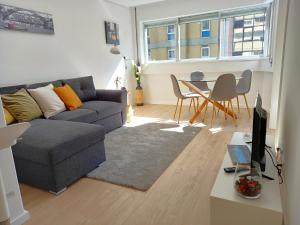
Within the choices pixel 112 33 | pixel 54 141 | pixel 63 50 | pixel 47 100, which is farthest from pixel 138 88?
pixel 54 141

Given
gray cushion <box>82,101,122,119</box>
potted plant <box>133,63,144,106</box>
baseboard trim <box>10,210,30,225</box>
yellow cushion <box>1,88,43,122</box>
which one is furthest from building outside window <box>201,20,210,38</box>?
baseboard trim <box>10,210,30,225</box>

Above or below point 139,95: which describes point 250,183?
above

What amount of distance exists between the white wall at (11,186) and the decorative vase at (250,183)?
5.01 ft

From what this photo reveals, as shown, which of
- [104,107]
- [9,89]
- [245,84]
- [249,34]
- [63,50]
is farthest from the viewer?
[249,34]

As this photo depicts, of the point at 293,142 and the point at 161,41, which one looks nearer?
the point at 293,142

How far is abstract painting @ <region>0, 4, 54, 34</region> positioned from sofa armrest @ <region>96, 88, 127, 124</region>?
125 cm

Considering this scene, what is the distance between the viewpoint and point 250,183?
123 cm

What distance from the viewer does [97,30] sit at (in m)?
4.45

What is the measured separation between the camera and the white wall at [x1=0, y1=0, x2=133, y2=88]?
118 inches

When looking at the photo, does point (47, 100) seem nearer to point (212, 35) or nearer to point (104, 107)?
point (104, 107)

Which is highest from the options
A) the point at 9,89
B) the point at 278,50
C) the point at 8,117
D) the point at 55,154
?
the point at 278,50

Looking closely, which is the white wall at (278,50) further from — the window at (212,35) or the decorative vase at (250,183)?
the decorative vase at (250,183)

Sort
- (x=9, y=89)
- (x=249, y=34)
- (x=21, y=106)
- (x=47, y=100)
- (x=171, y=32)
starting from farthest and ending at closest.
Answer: (x=171, y=32) < (x=249, y=34) < (x=47, y=100) < (x=9, y=89) < (x=21, y=106)

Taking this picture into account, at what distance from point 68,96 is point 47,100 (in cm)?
35
